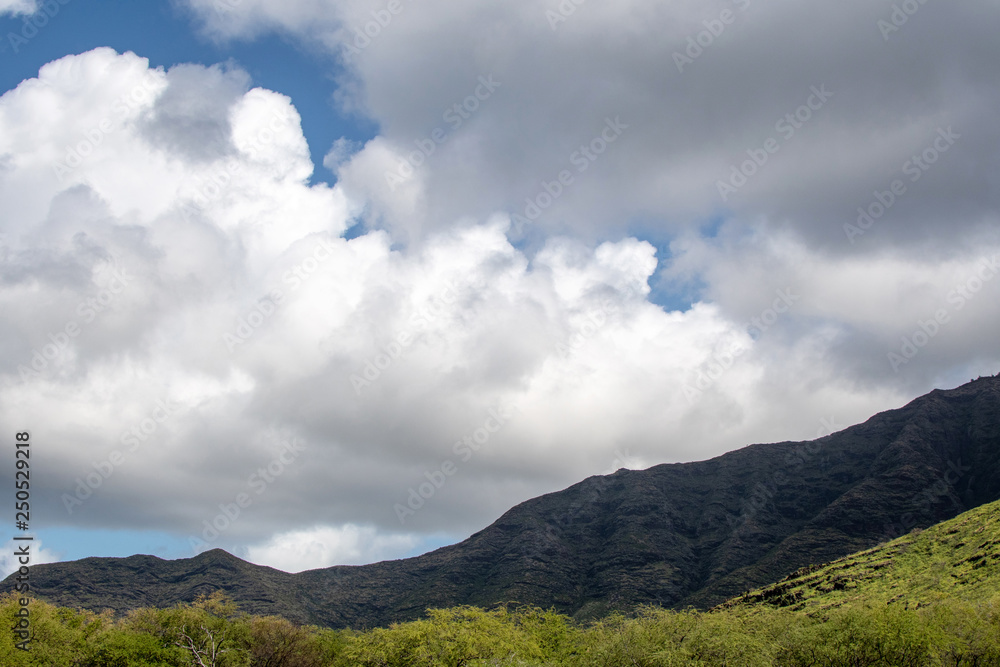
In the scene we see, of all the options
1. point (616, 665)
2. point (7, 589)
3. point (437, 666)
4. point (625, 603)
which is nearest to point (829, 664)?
point (616, 665)

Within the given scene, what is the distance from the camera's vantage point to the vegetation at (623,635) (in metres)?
57.5

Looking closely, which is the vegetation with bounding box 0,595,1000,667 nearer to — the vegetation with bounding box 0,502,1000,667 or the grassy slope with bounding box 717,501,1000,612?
the vegetation with bounding box 0,502,1000,667

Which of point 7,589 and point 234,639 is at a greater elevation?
point 7,589

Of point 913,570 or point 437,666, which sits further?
point 913,570

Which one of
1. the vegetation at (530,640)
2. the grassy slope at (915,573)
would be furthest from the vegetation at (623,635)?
the grassy slope at (915,573)

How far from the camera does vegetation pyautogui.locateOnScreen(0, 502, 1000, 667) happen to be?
189 ft

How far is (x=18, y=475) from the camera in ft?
137

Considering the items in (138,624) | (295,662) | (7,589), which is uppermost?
(7,589)

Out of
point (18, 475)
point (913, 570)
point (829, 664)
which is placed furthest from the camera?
point (913, 570)

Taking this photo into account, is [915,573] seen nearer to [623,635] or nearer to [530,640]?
[530,640]

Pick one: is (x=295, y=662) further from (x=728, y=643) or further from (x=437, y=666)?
(x=728, y=643)

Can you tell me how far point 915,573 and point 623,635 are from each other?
238ft

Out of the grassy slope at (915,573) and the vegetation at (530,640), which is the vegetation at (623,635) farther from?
the grassy slope at (915,573)

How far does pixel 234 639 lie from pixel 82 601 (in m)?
144
